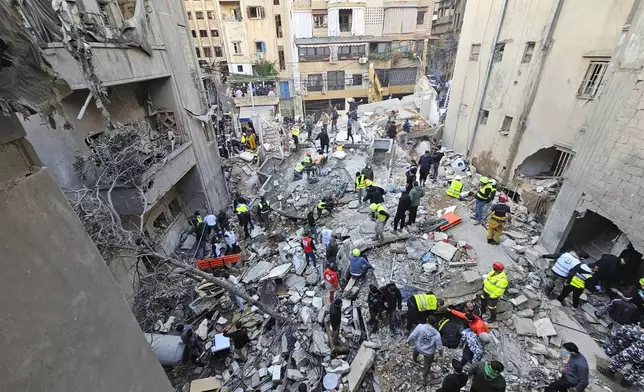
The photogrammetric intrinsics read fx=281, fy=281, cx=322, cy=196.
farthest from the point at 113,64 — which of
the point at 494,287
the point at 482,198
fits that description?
the point at 482,198

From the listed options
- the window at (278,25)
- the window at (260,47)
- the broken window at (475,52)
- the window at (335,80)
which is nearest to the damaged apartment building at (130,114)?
the broken window at (475,52)

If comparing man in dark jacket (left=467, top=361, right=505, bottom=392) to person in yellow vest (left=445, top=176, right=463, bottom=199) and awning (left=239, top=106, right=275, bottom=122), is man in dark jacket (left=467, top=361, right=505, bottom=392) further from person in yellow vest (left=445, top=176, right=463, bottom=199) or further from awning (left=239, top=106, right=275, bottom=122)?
awning (left=239, top=106, right=275, bottom=122)

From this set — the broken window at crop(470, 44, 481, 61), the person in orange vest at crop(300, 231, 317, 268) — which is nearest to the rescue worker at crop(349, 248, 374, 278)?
the person in orange vest at crop(300, 231, 317, 268)

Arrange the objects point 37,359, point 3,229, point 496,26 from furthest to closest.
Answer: point 496,26 → point 37,359 → point 3,229

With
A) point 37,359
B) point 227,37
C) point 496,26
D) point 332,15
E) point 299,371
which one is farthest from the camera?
point 227,37

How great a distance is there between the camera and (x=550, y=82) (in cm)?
1006

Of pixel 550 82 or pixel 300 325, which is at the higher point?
pixel 550 82

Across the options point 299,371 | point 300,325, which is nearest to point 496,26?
point 300,325

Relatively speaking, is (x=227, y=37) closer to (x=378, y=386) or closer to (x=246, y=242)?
(x=246, y=242)

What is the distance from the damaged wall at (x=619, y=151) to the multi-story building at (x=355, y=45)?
23.5 meters

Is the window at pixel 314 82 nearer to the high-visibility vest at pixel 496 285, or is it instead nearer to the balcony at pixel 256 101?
the balcony at pixel 256 101

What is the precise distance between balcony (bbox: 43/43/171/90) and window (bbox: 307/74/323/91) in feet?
65.2

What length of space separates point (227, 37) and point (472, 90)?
24419mm

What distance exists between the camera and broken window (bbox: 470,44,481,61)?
13.8 m
